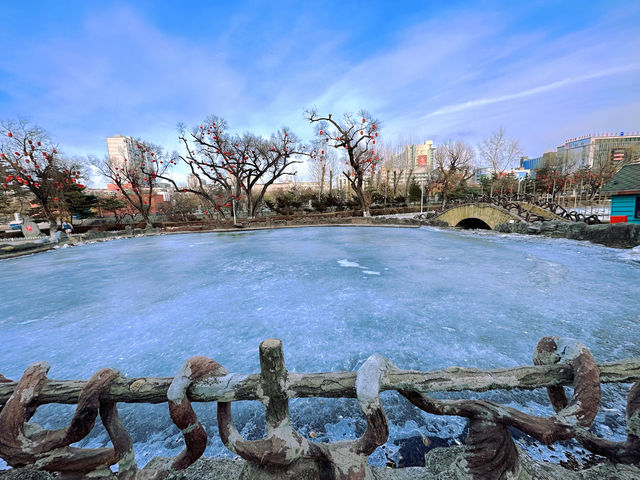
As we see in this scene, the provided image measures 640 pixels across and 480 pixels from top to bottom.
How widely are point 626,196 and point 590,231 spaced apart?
4071 millimetres

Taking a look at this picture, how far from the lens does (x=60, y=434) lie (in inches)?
48.2

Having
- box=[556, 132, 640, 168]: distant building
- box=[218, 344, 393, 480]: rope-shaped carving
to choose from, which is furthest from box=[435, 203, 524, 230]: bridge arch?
box=[556, 132, 640, 168]: distant building

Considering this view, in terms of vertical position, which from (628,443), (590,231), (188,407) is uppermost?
(188,407)

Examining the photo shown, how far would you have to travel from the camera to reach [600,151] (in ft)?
117

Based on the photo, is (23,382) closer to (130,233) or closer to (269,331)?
(269,331)

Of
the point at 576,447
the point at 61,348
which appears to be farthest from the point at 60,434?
the point at 61,348

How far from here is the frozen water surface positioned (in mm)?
2293

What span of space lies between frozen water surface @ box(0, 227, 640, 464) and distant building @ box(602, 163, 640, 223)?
519 centimetres

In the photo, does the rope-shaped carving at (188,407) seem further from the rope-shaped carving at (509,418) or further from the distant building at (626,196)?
the distant building at (626,196)

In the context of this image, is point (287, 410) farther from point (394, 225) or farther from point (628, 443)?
point (394, 225)

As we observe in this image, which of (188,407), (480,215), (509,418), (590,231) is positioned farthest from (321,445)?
(480,215)

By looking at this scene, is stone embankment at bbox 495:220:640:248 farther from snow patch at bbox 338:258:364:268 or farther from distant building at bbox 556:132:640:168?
distant building at bbox 556:132:640:168

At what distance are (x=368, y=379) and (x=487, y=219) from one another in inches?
701

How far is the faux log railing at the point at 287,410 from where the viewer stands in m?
1.16
